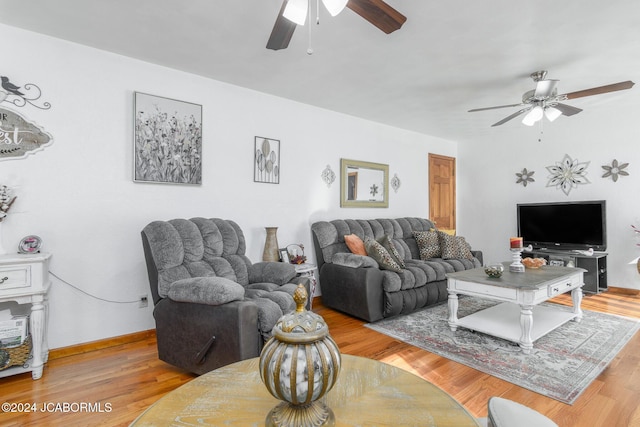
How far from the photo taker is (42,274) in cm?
222

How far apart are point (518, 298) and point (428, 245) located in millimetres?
1785

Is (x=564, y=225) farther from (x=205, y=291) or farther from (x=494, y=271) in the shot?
(x=205, y=291)

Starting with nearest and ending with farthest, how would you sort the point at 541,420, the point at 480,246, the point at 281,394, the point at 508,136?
the point at 541,420 < the point at 281,394 < the point at 508,136 < the point at 480,246

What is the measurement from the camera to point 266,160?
376cm

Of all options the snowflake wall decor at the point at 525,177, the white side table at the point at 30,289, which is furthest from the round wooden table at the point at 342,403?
the snowflake wall decor at the point at 525,177

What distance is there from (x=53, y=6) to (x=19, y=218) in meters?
1.52

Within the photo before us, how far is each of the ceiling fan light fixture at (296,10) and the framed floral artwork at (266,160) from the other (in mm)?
2221

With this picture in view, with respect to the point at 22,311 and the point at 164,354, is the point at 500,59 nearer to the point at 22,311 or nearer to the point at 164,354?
the point at 164,354

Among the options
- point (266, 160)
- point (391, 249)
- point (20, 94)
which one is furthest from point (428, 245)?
point (20, 94)

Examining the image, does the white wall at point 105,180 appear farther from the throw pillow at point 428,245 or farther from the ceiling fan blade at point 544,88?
the ceiling fan blade at point 544,88

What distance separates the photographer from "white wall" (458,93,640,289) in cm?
445

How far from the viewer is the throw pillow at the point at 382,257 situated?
3.54m

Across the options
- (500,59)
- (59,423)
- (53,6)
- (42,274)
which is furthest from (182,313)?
(500,59)

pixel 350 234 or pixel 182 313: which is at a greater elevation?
pixel 350 234
